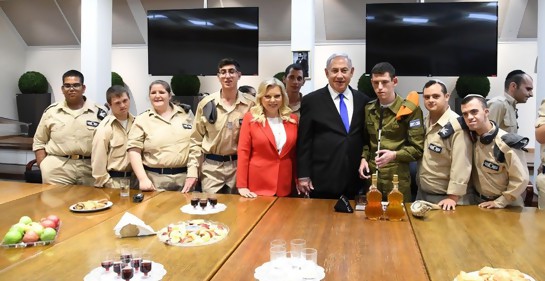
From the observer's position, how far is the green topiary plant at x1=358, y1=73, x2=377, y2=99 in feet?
19.1

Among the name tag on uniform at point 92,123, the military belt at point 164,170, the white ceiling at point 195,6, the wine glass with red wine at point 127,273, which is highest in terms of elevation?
the white ceiling at point 195,6

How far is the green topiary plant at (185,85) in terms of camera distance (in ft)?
21.2

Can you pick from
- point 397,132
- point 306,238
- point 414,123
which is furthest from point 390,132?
point 306,238

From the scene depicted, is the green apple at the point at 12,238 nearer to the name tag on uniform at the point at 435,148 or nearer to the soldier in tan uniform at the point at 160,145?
the soldier in tan uniform at the point at 160,145

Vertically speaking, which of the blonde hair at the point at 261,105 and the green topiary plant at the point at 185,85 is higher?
the green topiary plant at the point at 185,85

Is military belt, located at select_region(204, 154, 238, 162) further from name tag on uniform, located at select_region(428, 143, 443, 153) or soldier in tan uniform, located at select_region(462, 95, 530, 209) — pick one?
soldier in tan uniform, located at select_region(462, 95, 530, 209)

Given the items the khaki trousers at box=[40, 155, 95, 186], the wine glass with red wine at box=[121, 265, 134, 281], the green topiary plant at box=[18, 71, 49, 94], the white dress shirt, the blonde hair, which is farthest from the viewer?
the green topiary plant at box=[18, 71, 49, 94]

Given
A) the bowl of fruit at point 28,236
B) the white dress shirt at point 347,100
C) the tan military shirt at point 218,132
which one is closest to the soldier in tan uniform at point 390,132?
the white dress shirt at point 347,100

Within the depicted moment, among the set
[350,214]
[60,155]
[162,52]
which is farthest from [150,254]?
[162,52]

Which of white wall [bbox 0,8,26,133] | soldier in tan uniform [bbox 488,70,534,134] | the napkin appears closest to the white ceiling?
white wall [bbox 0,8,26,133]

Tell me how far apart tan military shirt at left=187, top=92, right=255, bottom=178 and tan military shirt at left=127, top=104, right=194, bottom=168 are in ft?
0.34

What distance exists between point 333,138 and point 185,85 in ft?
12.3

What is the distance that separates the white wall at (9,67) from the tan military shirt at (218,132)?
17.4 ft

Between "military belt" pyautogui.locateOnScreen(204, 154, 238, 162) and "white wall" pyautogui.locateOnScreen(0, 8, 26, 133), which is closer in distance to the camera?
"military belt" pyautogui.locateOnScreen(204, 154, 238, 162)
